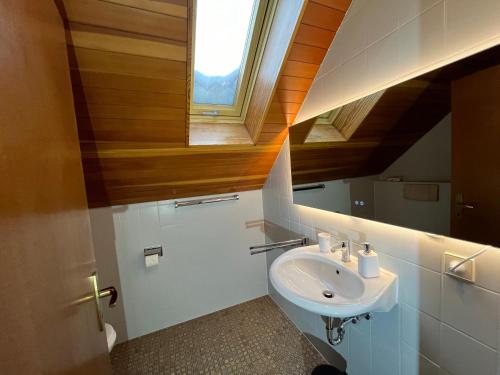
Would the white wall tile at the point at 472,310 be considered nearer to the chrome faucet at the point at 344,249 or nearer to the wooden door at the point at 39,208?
the chrome faucet at the point at 344,249

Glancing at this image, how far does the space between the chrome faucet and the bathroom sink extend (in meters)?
0.02

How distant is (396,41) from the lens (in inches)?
35.5

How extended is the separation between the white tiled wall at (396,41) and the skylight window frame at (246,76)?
40 cm

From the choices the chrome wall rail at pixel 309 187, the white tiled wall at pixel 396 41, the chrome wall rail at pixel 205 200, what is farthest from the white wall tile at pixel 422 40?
the chrome wall rail at pixel 205 200

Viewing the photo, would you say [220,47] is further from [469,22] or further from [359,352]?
[359,352]

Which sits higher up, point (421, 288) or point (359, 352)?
point (421, 288)

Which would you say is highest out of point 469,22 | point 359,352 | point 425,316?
point 469,22

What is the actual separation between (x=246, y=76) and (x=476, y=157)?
1289mm

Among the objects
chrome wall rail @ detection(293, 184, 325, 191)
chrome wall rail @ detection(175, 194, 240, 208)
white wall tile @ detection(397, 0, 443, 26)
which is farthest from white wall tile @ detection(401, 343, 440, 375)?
chrome wall rail @ detection(175, 194, 240, 208)

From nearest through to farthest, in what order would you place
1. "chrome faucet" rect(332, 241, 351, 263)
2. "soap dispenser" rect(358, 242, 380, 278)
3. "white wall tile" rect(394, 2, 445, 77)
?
"white wall tile" rect(394, 2, 445, 77) < "soap dispenser" rect(358, 242, 380, 278) < "chrome faucet" rect(332, 241, 351, 263)

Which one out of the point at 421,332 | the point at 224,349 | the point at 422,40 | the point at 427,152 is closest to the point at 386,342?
the point at 421,332

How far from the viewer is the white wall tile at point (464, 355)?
717 millimetres

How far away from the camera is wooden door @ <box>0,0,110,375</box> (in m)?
0.32

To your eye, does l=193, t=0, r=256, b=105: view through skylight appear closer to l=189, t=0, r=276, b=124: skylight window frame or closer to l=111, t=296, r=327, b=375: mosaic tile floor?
l=189, t=0, r=276, b=124: skylight window frame
